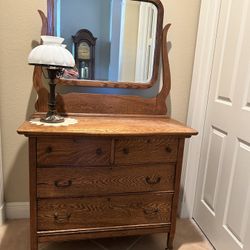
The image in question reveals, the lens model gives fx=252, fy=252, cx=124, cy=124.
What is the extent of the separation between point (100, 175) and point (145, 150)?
0.27m

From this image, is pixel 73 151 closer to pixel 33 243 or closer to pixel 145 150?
pixel 145 150

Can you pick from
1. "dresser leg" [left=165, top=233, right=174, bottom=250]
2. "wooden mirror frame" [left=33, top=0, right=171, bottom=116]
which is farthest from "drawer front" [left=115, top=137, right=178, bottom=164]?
"dresser leg" [left=165, top=233, right=174, bottom=250]

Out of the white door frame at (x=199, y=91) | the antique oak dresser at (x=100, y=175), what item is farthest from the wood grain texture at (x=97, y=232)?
the white door frame at (x=199, y=91)

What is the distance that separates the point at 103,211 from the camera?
4.53ft

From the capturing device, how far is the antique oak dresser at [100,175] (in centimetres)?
125

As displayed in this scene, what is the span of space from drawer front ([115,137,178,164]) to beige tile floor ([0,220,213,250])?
2.08ft

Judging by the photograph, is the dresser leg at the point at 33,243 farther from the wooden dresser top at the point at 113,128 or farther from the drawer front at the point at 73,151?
the wooden dresser top at the point at 113,128

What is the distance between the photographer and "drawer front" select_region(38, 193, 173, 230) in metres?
1.31

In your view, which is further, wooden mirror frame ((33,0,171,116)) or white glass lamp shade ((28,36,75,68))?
wooden mirror frame ((33,0,171,116))

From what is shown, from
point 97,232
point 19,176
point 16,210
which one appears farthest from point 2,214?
point 97,232

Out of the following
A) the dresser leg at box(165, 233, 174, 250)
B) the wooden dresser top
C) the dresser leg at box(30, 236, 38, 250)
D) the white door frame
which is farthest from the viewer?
the white door frame

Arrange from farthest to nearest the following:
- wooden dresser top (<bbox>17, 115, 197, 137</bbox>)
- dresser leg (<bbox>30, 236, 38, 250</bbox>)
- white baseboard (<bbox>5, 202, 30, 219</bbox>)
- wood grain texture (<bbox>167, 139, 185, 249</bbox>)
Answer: white baseboard (<bbox>5, 202, 30, 219</bbox>) → wood grain texture (<bbox>167, 139, 185, 249</bbox>) → dresser leg (<bbox>30, 236, 38, 250</bbox>) → wooden dresser top (<bbox>17, 115, 197, 137</bbox>)

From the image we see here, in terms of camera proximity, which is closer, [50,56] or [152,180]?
[50,56]

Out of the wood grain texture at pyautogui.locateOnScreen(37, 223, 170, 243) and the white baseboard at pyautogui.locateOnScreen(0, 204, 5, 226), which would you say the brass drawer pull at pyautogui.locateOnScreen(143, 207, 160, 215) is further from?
the white baseboard at pyautogui.locateOnScreen(0, 204, 5, 226)
